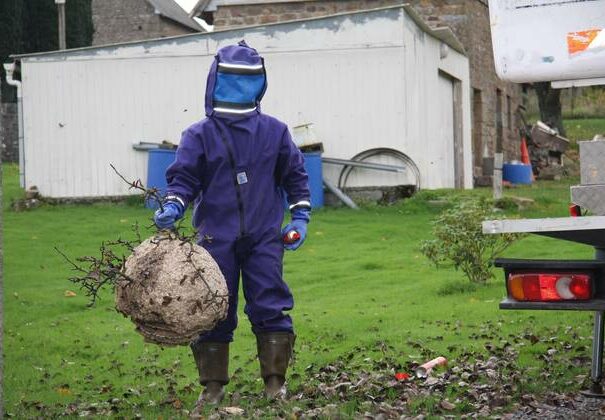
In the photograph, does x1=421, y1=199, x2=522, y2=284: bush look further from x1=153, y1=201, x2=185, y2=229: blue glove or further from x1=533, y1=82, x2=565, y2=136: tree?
x1=533, y1=82, x2=565, y2=136: tree

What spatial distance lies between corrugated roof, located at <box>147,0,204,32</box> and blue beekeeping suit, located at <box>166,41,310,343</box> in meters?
47.4

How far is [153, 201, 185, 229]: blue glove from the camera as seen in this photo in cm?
608

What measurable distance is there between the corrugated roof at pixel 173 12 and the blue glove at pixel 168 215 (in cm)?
4781

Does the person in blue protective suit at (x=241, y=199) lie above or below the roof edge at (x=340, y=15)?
below

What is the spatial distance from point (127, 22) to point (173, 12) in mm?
2200

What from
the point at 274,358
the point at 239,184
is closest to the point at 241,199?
the point at 239,184

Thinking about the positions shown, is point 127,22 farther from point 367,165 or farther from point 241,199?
point 241,199

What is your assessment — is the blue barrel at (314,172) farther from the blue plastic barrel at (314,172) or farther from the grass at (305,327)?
the grass at (305,327)

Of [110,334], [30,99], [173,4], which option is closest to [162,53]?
[30,99]

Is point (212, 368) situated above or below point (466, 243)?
below

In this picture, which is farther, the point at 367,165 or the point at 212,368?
the point at 367,165

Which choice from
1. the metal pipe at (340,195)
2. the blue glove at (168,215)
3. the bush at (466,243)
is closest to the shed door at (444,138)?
the metal pipe at (340,195)

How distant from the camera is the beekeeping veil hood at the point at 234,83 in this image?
21.4 feet

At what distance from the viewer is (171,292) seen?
5.66 metres
